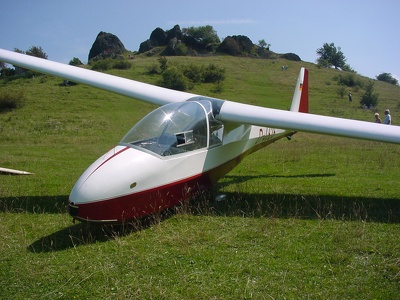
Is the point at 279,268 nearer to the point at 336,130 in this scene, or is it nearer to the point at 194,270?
the point at 194,270

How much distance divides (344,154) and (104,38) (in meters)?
101

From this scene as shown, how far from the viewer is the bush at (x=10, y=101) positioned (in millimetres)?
33844

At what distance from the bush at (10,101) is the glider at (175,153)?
32.1 meters

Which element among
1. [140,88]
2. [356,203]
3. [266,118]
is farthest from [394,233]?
[140,88]

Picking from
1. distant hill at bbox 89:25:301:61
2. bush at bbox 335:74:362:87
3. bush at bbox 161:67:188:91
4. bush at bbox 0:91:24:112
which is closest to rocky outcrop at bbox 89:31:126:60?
distant hill at bbox 89:25:301:61

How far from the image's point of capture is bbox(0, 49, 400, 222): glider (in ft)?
17.4

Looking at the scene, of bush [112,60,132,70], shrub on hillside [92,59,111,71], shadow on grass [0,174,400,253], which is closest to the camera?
shadow on grass [0,174,400,253]

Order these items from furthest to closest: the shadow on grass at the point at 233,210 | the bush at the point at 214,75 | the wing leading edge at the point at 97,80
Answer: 1. the bush at the point at 214,75
2. the wing leading edge at the point at 97,80
3. the shadow on grass at the point at 233,210

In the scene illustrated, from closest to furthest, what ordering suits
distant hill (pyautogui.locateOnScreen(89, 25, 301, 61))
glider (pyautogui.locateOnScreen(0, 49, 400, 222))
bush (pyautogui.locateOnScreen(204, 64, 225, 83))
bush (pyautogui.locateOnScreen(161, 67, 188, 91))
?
glider (pyautogui.locateOnScreen(0, 49, 400, 222)), bush (pyautogui.locateOnScreen(161, 67, 188, 91)), bush (pyautogui.locateOnScreen(204, 64, 225, 83)), distant hill (pyautogui.locateOnScreen(89, 25, 301, 61))

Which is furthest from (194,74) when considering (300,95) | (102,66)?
(300,95)

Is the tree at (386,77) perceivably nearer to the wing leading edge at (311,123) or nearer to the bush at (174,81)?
the bush at (174,81)

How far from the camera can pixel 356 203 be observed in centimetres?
758

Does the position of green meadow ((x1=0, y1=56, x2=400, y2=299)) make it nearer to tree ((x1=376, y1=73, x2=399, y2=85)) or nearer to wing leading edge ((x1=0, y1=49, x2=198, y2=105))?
wing leading edge ((x1=0, y1=49, x2=198, y2=105))

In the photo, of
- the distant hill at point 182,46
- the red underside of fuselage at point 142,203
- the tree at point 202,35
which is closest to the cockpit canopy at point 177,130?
the red underside of fuselage at point 142,203
